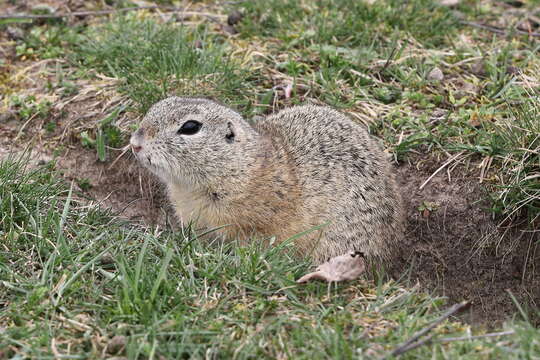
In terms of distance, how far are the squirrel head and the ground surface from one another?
3.03ft

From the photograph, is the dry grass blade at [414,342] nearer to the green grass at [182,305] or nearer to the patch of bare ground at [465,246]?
the green grass at [182,305]

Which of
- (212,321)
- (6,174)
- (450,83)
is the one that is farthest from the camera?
(450,83)

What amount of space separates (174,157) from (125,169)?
143cm

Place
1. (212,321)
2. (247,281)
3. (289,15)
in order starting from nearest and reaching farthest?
1. (212,321)
2. (247,281)
3. (289,15)

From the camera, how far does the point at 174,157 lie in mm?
5500

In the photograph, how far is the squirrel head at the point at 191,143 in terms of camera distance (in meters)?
5.48

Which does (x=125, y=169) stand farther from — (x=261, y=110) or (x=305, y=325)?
(x=305, y=325)

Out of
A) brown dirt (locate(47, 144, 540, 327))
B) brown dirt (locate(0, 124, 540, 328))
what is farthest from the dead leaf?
brown dirt (locate(0, 124, 540, 328))

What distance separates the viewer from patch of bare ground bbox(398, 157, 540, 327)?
20.2 feet

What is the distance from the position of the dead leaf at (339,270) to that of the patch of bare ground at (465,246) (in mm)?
1701

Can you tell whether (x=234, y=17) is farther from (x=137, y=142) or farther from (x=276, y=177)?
(x=137, y=142)

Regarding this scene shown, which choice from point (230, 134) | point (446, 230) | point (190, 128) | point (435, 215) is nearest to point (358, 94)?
point (435, 215)

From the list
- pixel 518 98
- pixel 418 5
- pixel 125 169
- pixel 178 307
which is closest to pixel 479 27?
pixel 418 5

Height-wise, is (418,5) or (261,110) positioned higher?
(418,5)
